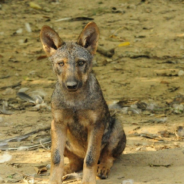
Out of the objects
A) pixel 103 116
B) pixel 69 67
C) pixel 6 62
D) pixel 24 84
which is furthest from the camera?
pixel 6 62

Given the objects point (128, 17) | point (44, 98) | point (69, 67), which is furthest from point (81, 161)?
point (128, 17)

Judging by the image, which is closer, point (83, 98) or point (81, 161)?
point (83, 98)

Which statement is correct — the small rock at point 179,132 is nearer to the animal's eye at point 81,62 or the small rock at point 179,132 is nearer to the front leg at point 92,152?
the front leg at point 92,152

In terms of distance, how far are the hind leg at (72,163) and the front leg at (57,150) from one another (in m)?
0.52

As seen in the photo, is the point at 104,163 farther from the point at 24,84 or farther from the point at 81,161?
the point at 24,84

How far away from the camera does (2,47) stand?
11891mm

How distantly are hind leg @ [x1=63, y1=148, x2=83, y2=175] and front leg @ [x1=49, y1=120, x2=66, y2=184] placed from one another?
1.70 ft

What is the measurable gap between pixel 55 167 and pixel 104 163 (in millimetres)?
801

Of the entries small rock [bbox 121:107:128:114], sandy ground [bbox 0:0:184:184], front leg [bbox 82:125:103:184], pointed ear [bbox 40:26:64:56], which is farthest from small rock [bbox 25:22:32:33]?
front leg [bbox 82:125:103:184]

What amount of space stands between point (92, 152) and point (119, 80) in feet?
15.9

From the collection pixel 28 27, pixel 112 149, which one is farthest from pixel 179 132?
pixel 28 27

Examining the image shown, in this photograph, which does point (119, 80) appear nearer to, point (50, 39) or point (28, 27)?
point (28, 27)

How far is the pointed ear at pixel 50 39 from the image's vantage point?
567 centimetres

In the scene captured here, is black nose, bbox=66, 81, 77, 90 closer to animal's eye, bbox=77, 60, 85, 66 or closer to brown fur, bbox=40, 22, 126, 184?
brown fur, bbox=40, 22, 126, 184
